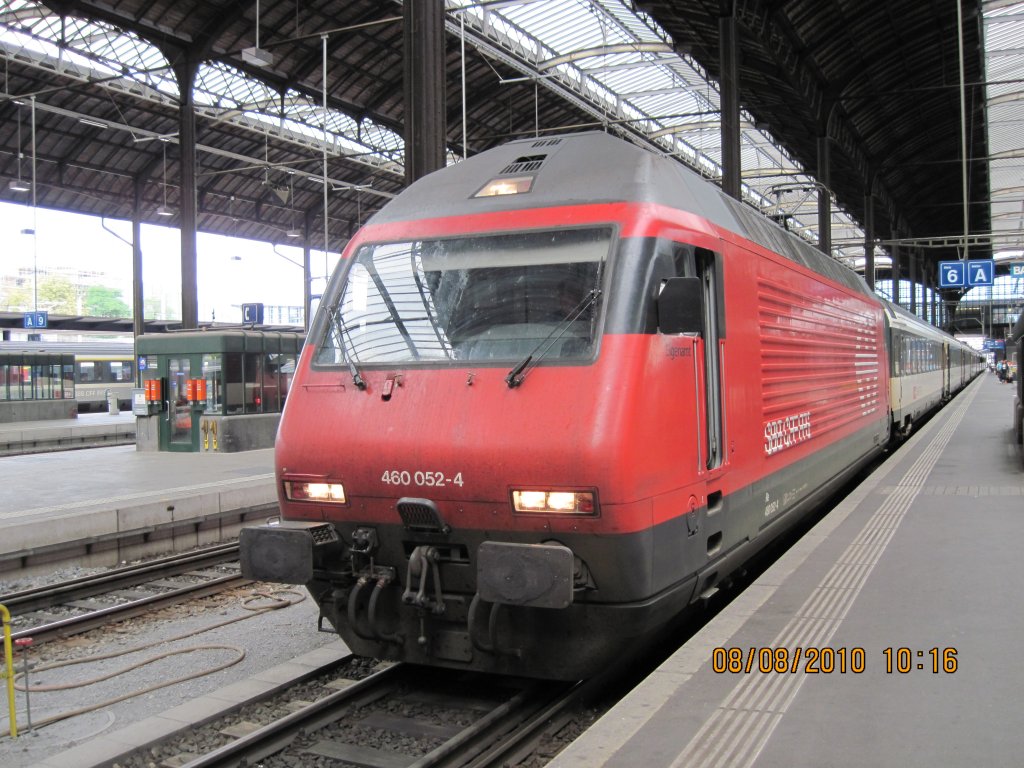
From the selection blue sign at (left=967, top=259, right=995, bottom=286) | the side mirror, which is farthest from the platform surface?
blue sign at (left=967, top=259, right=995, bottom=286)

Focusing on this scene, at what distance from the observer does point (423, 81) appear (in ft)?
43.9

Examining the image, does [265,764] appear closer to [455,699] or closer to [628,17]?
[455,699]

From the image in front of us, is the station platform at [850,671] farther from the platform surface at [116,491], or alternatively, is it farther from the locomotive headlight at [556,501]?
the platform surface at [116,491]

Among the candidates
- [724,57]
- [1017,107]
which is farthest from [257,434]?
[1017,107]

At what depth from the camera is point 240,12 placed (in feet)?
81.8

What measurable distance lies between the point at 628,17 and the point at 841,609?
2475 cm

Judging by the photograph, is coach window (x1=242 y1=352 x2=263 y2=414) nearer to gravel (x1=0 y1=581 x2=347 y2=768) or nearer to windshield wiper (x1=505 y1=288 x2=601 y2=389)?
gravel (x1=0 y1=581 x2=347 y2=768)

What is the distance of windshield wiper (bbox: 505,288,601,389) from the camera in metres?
5.14

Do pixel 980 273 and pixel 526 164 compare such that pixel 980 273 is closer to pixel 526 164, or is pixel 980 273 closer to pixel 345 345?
pixel 526 164

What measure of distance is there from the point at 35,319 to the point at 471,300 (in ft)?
116

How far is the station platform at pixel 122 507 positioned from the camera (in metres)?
11.0

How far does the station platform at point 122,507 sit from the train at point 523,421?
21.6 ft

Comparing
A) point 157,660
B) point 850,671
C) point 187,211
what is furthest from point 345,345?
point 187,211

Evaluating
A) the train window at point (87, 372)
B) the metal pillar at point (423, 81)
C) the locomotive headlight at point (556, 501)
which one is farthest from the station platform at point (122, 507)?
the train window at point (87, 372)
